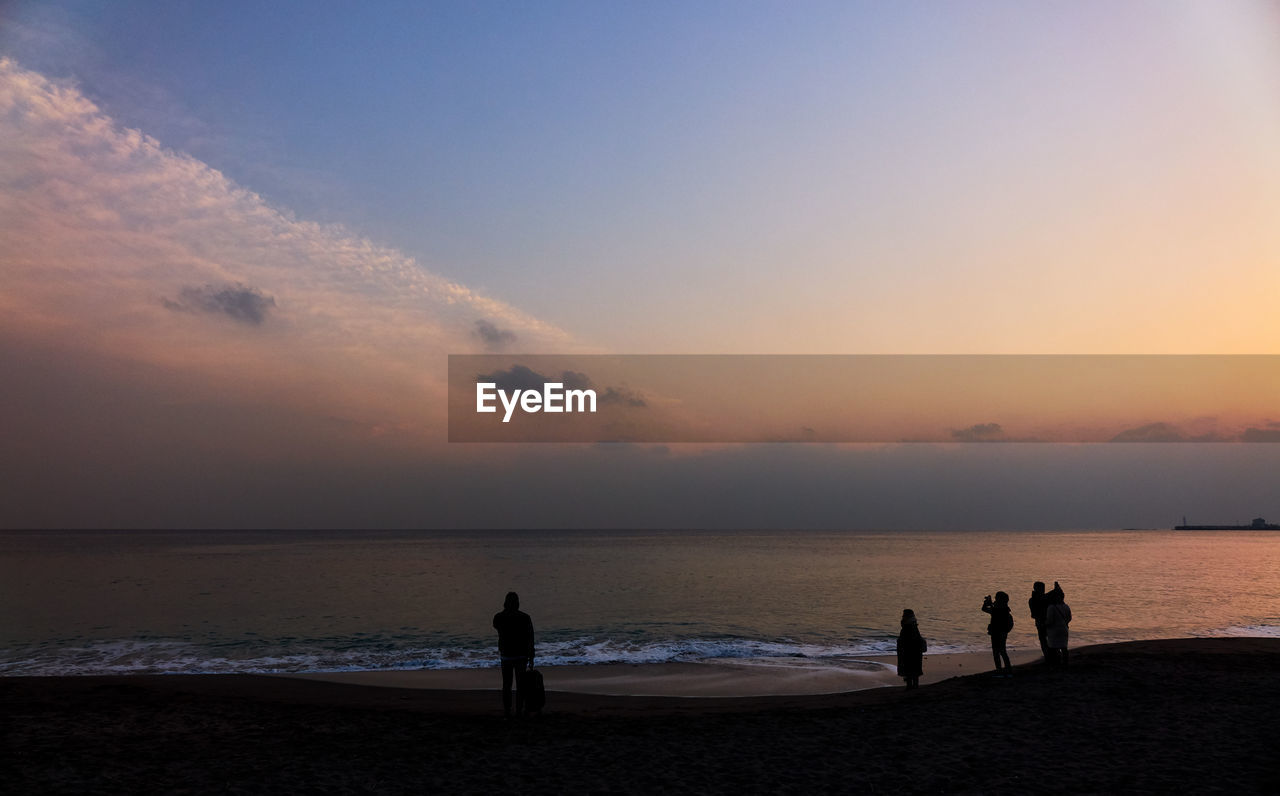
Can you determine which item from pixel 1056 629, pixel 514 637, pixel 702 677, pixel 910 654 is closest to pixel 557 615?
pixel 702 677

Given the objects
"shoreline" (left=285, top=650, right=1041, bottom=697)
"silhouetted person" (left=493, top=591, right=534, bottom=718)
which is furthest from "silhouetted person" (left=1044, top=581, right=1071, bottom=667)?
"silhouetted person" (left=493, top=591, right=534, bottom=718)

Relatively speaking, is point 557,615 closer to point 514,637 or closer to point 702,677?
point 702,677

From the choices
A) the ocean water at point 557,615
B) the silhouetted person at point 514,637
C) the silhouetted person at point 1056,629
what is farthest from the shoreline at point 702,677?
the silhouetted person at point 514,637

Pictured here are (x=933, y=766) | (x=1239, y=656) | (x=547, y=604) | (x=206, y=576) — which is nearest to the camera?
(x=933, y=766)

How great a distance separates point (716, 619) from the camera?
119ft

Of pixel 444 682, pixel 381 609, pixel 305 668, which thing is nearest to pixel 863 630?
pixel 444 682

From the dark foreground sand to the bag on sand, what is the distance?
0.29 meters

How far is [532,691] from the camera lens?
13273 mm

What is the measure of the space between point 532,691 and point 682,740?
280 cm

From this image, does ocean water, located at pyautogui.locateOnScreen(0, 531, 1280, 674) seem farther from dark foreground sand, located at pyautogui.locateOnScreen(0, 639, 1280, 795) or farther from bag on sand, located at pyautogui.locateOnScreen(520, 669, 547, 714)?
bag on sand, located at pyautogui.locateOnScreen(520, 669, 547, 714)

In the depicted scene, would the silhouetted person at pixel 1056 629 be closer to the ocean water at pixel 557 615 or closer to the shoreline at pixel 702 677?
the shoreline at pixel 702 677

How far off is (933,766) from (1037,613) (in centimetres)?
1001

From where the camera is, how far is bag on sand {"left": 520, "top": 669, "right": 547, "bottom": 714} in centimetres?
1325

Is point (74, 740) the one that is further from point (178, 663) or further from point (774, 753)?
point (178, 663)
